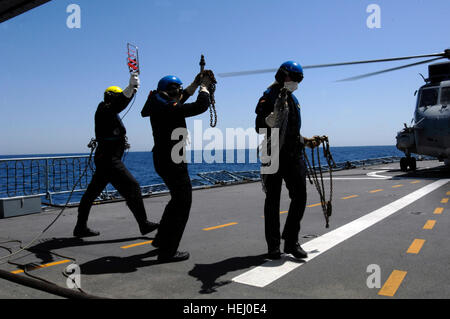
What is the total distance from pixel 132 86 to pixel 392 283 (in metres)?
3.86

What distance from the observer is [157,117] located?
3.91 metres

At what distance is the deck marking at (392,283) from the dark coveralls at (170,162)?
208 centimetres

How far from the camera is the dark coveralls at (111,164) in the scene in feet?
16.9

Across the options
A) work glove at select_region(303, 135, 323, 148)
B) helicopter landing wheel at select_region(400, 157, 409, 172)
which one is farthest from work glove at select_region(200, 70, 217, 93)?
helicopter landing wheel at select_region(400, 157, 409, 172)

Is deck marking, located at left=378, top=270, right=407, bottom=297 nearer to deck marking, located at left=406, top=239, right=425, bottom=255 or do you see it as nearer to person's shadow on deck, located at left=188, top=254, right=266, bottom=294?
deck marking, located at left=406, top=239, right=425, bottom=255

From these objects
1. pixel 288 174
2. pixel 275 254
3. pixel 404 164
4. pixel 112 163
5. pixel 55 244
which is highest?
pixel 112 163

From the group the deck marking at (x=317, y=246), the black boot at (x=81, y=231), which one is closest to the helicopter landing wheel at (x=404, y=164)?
the deck marking at (x=317, y=246)

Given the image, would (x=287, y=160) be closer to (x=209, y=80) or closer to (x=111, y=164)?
(x=209, y=80)

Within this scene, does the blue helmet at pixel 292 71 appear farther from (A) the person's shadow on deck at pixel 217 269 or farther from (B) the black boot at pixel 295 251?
(A) the person's shadow on deck at pixel 217 269

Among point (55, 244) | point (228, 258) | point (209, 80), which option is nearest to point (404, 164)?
point (228, 258)

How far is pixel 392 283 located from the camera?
325cm
